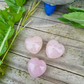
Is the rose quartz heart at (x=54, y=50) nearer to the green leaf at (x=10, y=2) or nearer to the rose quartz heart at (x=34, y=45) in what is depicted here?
the rose quartz heart at (x=34, y=45)

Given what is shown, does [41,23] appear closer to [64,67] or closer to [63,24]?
[63,24]

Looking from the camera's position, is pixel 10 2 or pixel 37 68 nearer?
pixel 37 68

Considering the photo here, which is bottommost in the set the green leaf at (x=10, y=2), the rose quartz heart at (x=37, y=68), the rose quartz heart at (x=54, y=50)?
the rose quartz heart at (x=37, y=68)

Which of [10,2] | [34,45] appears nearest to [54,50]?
[34,45]

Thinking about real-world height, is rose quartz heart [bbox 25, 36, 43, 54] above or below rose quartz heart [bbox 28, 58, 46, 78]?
above

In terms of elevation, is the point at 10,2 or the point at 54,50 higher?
the point at 10,2

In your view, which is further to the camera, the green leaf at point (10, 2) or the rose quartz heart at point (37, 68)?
the green leaf at point (10, 2)

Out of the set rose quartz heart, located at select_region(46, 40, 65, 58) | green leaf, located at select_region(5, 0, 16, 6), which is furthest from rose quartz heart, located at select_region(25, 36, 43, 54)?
green leaf, located at select_region(5, 0, 16, 6)

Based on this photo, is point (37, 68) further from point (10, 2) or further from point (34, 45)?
point (10, 2)

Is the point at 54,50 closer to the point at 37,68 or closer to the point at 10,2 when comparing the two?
the point at 37,68

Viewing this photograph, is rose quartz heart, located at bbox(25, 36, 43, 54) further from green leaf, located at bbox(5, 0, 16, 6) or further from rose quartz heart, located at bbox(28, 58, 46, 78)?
green leaf, located at bbox(5, 0, 16, 6)

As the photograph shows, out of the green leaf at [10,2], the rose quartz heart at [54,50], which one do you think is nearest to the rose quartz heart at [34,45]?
the rose quartz heart at [54,50]
